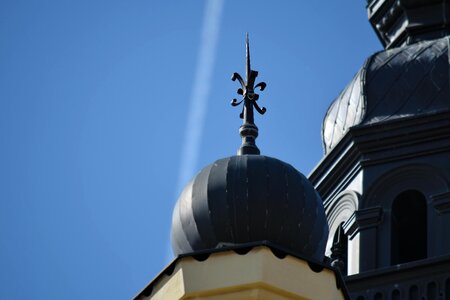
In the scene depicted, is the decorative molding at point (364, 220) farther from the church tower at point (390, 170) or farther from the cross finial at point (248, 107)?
the cross finial at point (248, 107)

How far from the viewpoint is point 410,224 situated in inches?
1219

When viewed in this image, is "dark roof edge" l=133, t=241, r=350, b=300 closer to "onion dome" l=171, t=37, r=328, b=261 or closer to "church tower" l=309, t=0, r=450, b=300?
"onion dome" l=171, t=37, r=328, b=261

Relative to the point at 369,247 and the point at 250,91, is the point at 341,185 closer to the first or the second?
the point at 369,247

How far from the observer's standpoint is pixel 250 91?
2234cm

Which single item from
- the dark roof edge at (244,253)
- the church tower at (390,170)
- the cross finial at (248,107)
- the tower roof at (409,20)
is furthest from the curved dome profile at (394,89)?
the dark roof edge at (244,253)

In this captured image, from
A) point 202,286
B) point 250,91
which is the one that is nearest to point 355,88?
point 250,91

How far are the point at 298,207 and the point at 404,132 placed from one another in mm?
9752

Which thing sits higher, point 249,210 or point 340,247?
point 340,247

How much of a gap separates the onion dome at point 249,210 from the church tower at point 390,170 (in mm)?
7914

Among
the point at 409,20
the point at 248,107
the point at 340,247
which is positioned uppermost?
the point at 409,20

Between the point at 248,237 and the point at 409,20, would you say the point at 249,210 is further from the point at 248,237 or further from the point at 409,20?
the point at 409,20

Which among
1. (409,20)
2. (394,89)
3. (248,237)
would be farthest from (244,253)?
→ (409,20)

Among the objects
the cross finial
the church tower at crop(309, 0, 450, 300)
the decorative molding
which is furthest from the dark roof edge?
the decorative molding

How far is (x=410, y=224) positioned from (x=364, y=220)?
604 millimetres
